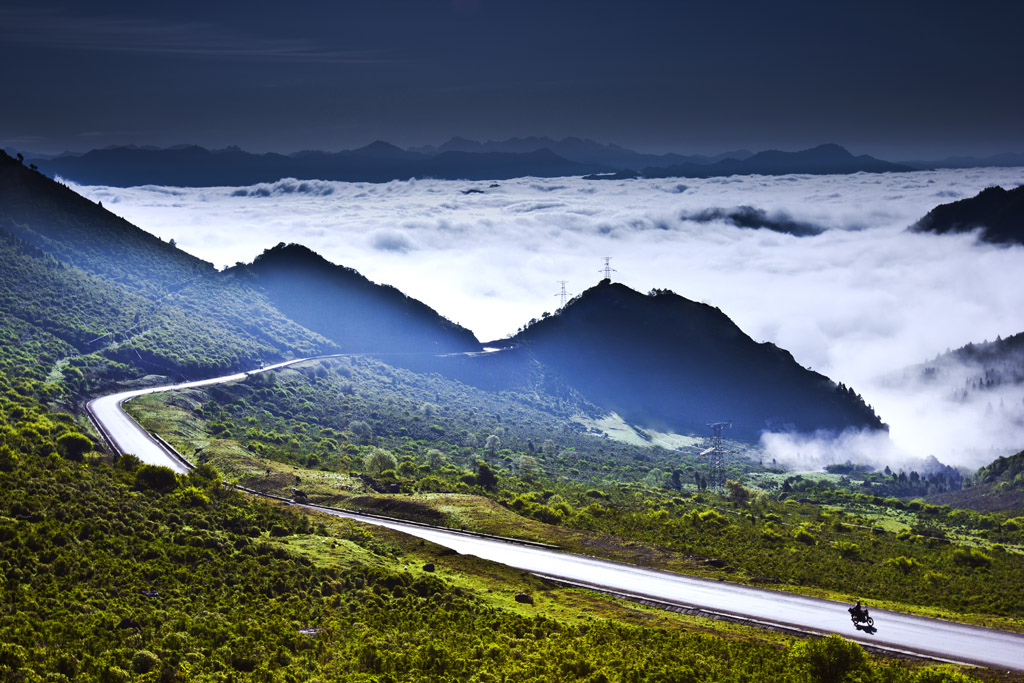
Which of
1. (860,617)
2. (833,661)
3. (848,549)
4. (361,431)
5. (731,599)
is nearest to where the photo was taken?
(833,661)

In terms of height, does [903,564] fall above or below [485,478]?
above

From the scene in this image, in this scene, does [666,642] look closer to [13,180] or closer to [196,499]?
[196,499]

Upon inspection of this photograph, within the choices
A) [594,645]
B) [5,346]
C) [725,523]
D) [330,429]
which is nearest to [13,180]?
[5,346]

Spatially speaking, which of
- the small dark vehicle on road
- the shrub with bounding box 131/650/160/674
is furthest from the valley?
the small dark vehicle on road

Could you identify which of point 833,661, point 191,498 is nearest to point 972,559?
point 833,661

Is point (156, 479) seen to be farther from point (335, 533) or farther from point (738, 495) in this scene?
point (738, 495)

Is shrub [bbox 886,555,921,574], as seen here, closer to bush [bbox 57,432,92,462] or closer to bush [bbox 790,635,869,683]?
bush [bbox 790,635,869,683]

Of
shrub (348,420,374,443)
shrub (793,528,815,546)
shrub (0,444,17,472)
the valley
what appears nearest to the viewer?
the valley

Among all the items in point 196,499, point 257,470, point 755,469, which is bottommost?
point 755,469
